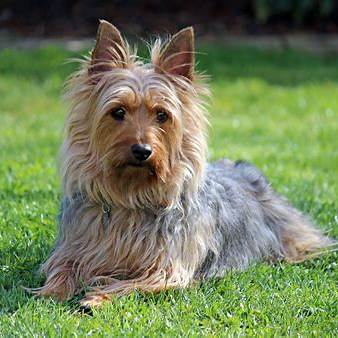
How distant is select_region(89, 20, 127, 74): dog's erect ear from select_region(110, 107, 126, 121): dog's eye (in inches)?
14.1

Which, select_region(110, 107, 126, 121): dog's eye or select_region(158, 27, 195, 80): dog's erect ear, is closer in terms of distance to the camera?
select_region(110, 107, 126, 121): dog's eye

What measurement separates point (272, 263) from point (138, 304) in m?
1.54

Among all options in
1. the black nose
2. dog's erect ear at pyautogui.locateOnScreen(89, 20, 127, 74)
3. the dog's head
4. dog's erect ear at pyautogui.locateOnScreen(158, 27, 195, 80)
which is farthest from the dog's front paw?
dog's erect ear at pyautogui.locateOnScreen(158, 27, 195, 80)

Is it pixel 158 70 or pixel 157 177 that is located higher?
pixel 158 70

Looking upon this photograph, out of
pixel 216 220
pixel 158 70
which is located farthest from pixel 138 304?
pixel 158 70

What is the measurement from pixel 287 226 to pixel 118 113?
6.81ft

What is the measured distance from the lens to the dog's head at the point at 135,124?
19.1ft

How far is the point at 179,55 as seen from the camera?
611 centimetres

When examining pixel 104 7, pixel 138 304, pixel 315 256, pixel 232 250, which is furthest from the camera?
pixel 104 7

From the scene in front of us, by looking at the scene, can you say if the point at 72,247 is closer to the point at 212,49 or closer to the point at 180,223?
the point at 180,223

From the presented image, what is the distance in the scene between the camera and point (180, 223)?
6168 millimetres

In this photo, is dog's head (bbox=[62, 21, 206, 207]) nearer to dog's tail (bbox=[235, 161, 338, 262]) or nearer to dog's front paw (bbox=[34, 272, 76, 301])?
dog's front paw (bbox=[34, 272, 76, 301])

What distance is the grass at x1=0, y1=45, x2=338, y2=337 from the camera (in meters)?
5.50

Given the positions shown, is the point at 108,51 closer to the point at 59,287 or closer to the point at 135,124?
the point at 135,124
